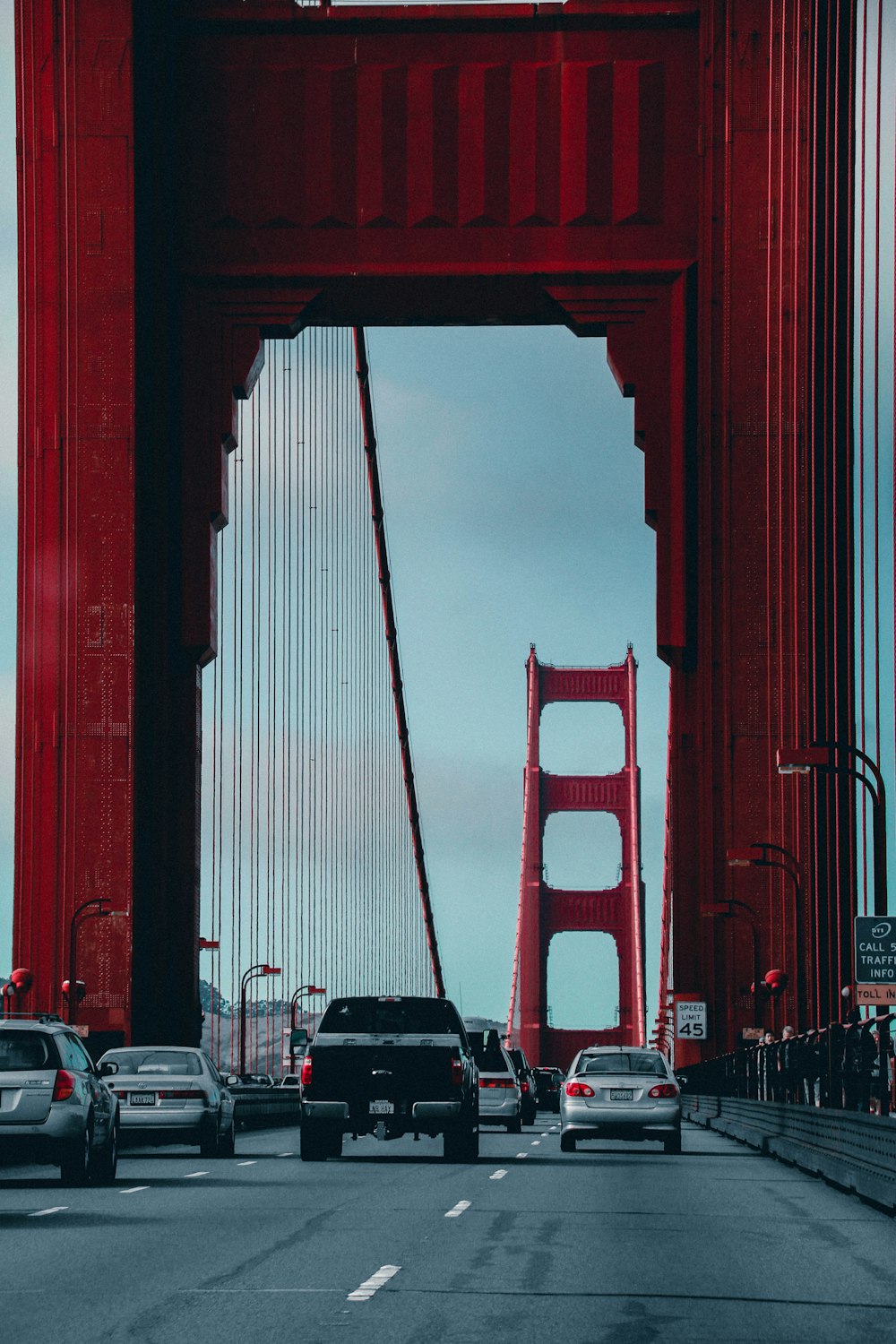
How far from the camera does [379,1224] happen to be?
50.4 feet

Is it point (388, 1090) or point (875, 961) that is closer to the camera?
point (388, 1090)

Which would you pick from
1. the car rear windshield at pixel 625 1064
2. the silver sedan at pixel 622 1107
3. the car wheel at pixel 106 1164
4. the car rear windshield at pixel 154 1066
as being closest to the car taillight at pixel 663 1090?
the silver sedan at pixel 622 1107

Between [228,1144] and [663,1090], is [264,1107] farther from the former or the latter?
[228,1144]

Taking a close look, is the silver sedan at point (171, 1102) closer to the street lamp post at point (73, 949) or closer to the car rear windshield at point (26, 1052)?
the car rear windshield at point (26, 1052)

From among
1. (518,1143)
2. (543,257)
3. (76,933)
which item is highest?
(543,257)

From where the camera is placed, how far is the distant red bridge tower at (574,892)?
10075 centimetres

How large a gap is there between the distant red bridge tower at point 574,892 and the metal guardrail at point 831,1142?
6350 cm

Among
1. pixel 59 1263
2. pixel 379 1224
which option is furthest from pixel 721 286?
pixel 59 1263

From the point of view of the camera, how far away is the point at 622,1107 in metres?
28.2

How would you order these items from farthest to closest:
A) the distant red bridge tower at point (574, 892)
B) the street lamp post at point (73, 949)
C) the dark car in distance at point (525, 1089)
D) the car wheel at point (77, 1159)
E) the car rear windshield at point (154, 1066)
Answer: the distant red bridge tower at point (574, 892) → the dark car in distance at point (525, 1089) → the street lamp post at point (73, 949) → the car rear windshield at point (154, 1066) → the car wheel at point (77, 1159)

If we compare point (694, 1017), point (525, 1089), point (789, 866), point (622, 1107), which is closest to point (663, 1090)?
point (622, 1107)

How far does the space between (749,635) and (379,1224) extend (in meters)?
27.9

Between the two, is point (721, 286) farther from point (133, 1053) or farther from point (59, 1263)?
point (59, 1263)

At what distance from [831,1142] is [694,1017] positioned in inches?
738
